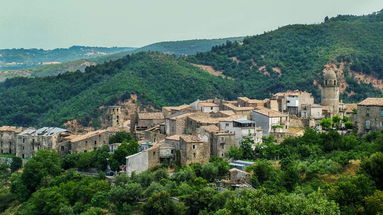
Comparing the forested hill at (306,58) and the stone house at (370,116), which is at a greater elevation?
the forested hill at (306,58)

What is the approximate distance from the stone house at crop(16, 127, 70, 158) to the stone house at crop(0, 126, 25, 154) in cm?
448

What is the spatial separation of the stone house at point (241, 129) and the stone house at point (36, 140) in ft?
57.2

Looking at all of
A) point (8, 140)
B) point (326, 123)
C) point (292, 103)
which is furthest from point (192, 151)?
point (8, 140)

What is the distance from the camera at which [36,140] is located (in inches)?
2110

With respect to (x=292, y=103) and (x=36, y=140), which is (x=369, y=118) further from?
(x=36, y=140)

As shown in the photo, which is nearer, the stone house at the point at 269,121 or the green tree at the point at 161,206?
the green tree at the point at 161,206

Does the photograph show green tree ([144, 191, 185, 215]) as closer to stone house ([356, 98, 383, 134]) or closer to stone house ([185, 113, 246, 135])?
stone house ([185, 113, 246, 135])

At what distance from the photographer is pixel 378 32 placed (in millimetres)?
116312

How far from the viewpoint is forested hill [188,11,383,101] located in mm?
98438

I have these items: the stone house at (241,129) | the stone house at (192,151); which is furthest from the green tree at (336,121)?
the stone house at (192,151)

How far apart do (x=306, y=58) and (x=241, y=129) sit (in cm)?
7043

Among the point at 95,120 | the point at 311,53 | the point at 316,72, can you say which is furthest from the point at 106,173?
the point at 311,53

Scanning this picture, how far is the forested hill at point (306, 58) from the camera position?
9844cm

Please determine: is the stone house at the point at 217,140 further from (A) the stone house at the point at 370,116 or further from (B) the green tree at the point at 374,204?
(B) the green tree at the point at 374,204
